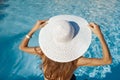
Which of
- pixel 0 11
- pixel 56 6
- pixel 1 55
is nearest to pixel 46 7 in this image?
pixel 56 6

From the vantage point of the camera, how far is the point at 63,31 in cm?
182

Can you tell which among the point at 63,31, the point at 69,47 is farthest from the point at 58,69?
the point at 63,31

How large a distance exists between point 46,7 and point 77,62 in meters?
6.07

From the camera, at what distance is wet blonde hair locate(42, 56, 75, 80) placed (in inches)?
78.9

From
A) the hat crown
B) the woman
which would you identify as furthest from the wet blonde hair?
the hat crown

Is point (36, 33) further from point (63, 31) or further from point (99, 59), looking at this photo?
point (63, 31)

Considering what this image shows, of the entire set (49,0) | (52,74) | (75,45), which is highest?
(75,45)

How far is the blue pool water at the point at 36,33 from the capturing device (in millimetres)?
5340

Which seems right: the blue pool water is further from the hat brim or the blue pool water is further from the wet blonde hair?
the hat brim

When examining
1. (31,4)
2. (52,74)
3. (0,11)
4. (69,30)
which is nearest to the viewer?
(69,30)

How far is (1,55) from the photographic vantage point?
19.2 feet

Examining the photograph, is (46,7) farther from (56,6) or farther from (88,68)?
(88,68)

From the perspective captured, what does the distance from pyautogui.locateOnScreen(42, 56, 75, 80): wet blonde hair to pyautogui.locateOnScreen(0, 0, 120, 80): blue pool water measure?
316 centimetres

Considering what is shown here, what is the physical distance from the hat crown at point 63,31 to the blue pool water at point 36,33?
3395mm
